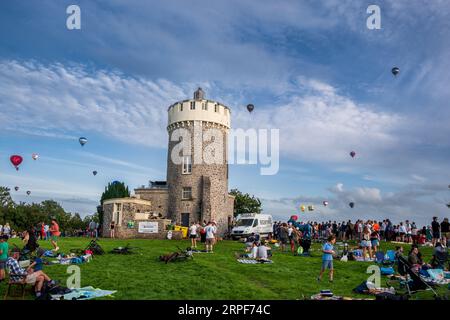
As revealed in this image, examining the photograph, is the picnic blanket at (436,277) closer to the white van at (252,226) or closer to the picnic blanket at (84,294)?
the picnic blanket at (84,294)

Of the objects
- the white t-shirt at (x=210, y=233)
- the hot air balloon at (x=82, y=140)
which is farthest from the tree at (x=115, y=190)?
the white t-shirt at (x=210, y=233)

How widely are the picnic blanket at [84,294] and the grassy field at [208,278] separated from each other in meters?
0.39

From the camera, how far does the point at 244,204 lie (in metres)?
64.4

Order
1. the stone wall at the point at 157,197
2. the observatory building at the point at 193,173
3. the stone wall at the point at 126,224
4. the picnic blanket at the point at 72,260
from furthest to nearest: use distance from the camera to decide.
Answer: the stone wall at the point at 157,197
the observatory building at the point at 193,173
the stone wall at the point at 126,224
the picnic blanket at the point at 72,260

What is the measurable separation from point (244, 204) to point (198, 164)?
27.0m

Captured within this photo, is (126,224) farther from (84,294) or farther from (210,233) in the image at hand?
(84,294)

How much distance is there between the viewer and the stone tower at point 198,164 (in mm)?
38594

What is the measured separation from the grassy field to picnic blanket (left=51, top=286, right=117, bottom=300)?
39 centimetres

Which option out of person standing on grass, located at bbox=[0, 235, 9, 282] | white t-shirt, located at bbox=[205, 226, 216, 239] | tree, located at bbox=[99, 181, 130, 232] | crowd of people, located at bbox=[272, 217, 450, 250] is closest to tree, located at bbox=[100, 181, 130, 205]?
tree, located at bbox=[99, 181, 130, 232]

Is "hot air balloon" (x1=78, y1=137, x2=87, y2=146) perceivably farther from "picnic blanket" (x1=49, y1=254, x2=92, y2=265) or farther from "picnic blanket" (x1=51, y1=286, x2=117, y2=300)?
"picnic blanket" (x1=51, y1=286, x2=117, y2=300)

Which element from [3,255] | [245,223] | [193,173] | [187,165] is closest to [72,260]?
[3,255]

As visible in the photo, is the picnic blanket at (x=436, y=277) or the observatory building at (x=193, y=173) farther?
the observatory building at (x=193, y=173)

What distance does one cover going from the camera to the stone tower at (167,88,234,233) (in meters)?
38.6
